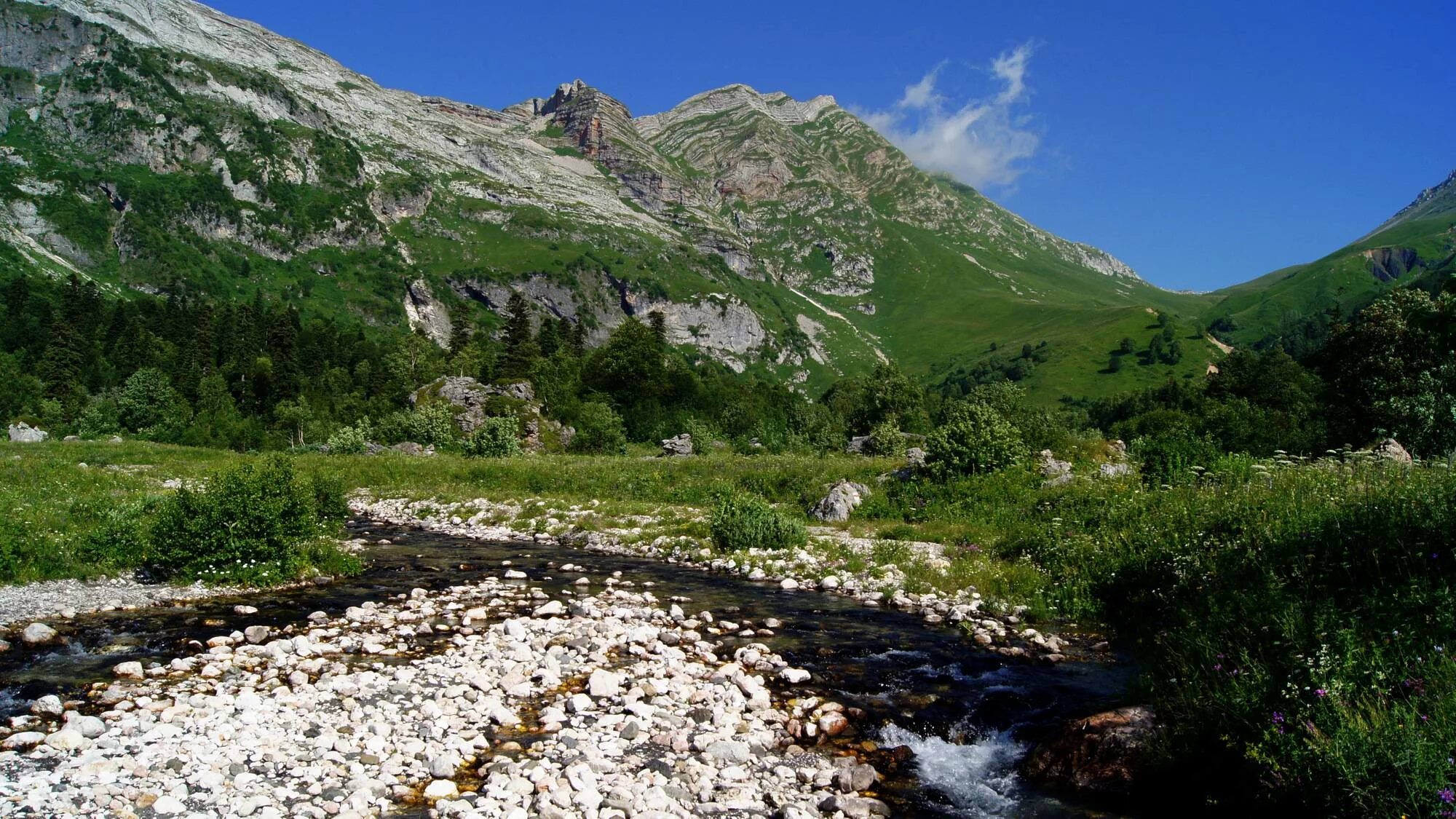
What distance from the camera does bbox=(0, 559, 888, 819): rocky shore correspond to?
733cm

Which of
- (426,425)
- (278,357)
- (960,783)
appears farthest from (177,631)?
(278,357)

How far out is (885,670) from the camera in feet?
40.5

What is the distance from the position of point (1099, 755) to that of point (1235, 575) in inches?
191

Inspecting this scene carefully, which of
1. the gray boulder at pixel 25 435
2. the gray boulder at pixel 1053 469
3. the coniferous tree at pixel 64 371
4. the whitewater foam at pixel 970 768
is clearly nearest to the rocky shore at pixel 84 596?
the whitewater foam at pixel 970 768

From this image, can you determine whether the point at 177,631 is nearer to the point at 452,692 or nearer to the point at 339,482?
the point at 452,692

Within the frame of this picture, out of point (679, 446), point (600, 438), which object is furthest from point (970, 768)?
point (679, 446)

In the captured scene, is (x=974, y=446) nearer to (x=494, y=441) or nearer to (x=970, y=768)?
(x=970, y=768)

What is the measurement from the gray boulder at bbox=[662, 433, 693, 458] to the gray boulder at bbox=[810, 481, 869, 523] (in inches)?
1435

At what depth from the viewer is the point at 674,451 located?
6944 cm

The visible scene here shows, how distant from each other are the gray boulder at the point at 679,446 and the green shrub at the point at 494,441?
1552 centimetres

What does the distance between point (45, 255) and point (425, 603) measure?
815 feet

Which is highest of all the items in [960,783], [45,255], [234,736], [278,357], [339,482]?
[45,255]

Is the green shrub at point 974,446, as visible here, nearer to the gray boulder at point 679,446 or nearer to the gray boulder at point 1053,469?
the gray boulder at point 1053,469

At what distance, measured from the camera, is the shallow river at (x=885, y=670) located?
8758 millimetres
